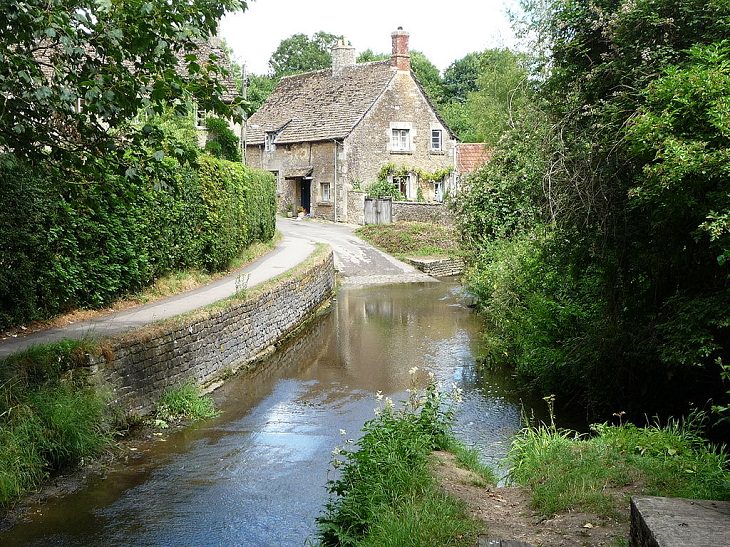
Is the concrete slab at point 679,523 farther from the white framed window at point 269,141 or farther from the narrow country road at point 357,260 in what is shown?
the white framed window at point 269,141

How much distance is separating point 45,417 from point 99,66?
4.36 meters

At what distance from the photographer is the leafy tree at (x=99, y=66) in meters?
8.29

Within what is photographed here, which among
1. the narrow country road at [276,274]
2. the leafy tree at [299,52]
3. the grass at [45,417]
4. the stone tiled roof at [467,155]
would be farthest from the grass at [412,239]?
the leafy tree at [299,52]

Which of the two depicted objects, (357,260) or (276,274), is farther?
(357,260)

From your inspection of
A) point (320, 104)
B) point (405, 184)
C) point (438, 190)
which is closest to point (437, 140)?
point (438, 190)

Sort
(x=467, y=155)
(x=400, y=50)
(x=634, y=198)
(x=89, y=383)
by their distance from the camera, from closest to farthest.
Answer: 1. (x=634, y=198)
2. (x=89, y=383)
3. (x=400, y=50)
4. (x=467, y=155)

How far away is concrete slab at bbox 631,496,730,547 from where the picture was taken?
4.57m

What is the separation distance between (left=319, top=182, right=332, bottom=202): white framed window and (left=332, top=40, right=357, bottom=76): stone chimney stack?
8.16 metres

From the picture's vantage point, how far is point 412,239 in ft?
122

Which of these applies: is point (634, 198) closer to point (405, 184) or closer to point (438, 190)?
point (405, 184)

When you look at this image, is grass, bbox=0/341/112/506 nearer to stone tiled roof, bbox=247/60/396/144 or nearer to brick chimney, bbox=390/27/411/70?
stone tiled roof, bbox=247/60/396/144

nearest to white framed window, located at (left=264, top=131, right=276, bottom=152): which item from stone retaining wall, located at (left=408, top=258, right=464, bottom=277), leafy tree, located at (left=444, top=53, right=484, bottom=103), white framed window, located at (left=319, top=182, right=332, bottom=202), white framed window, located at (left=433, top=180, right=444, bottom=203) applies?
white framed window, located at (left=319, top=182, right=332, bottom=202)

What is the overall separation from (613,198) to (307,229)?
31.8 metres

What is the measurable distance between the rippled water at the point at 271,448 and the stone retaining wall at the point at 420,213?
1937cm
